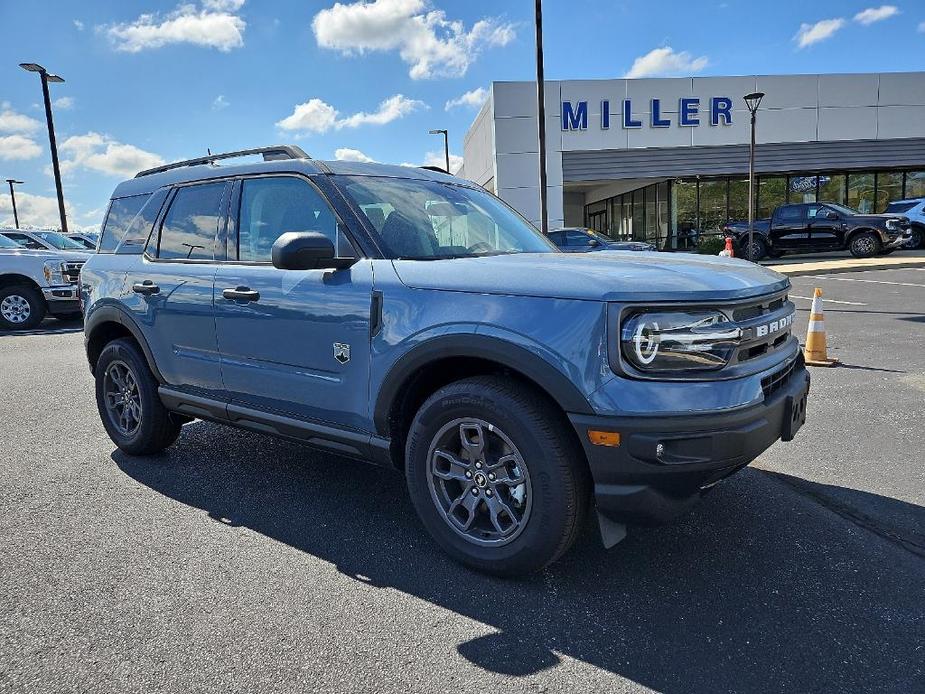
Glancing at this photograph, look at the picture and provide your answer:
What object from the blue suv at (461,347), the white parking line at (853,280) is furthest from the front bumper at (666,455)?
the white parking line at (853,280)

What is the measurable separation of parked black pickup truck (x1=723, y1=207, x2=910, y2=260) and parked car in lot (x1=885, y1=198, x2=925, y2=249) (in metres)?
1.85

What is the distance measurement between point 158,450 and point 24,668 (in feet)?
7.81

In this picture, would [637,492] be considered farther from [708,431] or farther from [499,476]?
[499,476]

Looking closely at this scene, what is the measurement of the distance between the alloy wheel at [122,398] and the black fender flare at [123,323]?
0.87ft

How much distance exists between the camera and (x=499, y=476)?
2.83m

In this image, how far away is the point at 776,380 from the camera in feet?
Answer: 9.16

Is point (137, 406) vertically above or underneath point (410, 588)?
above

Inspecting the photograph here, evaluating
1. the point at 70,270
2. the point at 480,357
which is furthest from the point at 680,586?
the point at 70,270

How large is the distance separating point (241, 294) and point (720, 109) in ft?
83.2

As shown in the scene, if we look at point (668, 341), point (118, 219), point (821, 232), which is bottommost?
point (668, 341)

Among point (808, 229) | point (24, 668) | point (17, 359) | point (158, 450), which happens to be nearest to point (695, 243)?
point (808, 229)

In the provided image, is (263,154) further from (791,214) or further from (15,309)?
(791,214)

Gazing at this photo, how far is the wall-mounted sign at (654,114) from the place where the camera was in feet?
80.6

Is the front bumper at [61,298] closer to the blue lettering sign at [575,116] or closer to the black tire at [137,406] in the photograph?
the black tire at [137,406]
